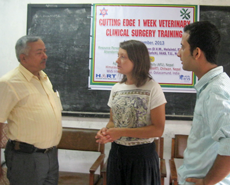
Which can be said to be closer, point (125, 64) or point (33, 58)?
point (125, 64)

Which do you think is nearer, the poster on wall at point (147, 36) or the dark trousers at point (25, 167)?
the dark trousers at point (25, 167)

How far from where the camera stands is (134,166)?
133cm

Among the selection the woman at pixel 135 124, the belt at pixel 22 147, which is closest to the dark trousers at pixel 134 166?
Result: the woman at pixel 135 124

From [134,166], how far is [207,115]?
2.26 feet

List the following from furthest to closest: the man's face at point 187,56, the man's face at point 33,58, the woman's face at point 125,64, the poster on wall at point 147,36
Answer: the poster on wall at point 147,36
the man's face at point 33,58
the woman's face at point 125,64
the man's face at point 187,56

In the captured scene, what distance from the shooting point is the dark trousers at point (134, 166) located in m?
1.32

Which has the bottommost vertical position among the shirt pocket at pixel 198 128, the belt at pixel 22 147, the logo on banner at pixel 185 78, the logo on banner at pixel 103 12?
the belt at pixel 22 147

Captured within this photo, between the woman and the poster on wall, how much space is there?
1.05 m

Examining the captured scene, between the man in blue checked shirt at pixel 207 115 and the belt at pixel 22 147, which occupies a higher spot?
the man in blue checked shirt at pixel 207 115

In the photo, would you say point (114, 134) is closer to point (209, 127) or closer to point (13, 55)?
point (209, 127)

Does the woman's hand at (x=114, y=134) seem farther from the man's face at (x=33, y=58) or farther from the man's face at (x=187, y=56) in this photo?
the man's face at (x=33, y=58)

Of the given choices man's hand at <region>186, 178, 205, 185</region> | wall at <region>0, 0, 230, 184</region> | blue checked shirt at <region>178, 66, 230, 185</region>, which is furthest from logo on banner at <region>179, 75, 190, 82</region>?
man's hand at <region>186, 178, 205, 185</region>

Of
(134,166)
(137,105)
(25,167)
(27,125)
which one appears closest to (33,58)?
(27,125)

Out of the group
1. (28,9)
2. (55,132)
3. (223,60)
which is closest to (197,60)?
(55,132)
